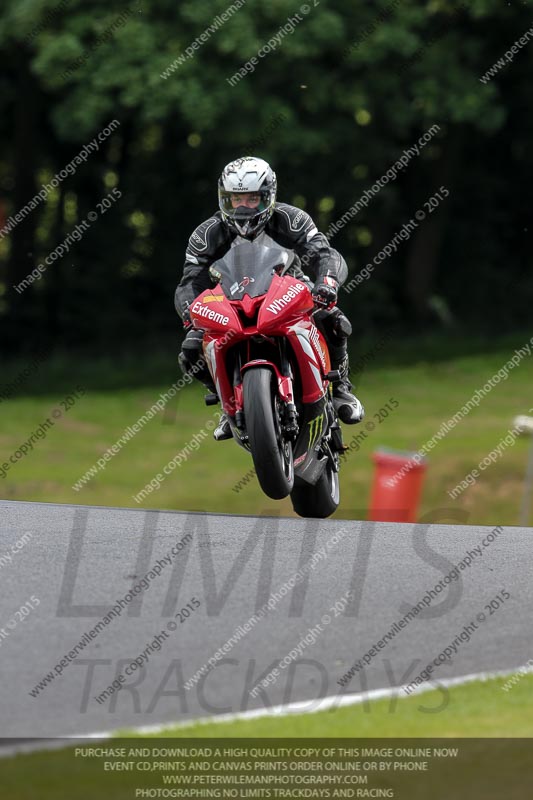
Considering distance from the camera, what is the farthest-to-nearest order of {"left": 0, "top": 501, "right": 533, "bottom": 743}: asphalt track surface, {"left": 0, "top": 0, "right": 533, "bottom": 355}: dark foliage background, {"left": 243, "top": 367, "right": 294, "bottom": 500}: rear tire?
{"left": 0, "top": 0, "right": 533, "bottom": 355}: dark foliage background → {"left": 243, "top": 367, "right": 294, "bottom": 500}: rear tire → {"left": 0, "top": 501, "right": 533, "bottom": 743}: asphalt track surface

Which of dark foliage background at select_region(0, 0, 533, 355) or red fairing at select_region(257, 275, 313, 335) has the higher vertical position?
red fairing at select_region(257, 275, 313, 335)

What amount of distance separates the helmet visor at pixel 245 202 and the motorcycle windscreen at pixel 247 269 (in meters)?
0.19

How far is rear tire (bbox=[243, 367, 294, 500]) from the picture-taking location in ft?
23.8

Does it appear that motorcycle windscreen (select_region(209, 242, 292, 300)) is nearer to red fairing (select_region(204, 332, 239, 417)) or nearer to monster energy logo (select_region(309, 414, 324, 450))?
red fairing (select_region(204, 332, 239, 417))

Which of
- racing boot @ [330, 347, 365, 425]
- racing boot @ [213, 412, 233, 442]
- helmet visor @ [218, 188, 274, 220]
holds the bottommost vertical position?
racing boot @ [213, 412, 233, 442]

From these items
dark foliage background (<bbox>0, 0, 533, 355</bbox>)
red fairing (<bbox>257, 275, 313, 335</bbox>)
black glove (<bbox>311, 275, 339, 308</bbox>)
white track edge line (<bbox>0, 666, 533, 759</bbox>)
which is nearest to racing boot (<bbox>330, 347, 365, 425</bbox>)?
black glove (<bbox>311, 275, 339, 308</bbox>)

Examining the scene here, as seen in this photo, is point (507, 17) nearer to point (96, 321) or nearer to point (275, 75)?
point (275, 75)

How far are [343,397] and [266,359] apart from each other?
1.19 m

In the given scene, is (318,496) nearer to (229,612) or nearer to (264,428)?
(264,428)

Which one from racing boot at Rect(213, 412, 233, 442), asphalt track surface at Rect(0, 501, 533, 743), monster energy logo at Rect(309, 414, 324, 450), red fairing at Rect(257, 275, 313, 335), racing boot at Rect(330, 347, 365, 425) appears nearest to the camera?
asphalt track surface at Rect(0, 501, 533, 743)

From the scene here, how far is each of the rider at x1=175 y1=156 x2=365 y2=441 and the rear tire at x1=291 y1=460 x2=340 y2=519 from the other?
0.45m

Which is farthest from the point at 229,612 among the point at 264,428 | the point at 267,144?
the point at 267,144

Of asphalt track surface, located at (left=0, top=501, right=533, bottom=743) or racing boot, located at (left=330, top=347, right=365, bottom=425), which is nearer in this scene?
asphalt track surface, located at (left=0, top=501, right=533, bottom=743)

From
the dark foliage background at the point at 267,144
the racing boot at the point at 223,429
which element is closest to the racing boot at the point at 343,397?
the racing boot at the point at 223,429
